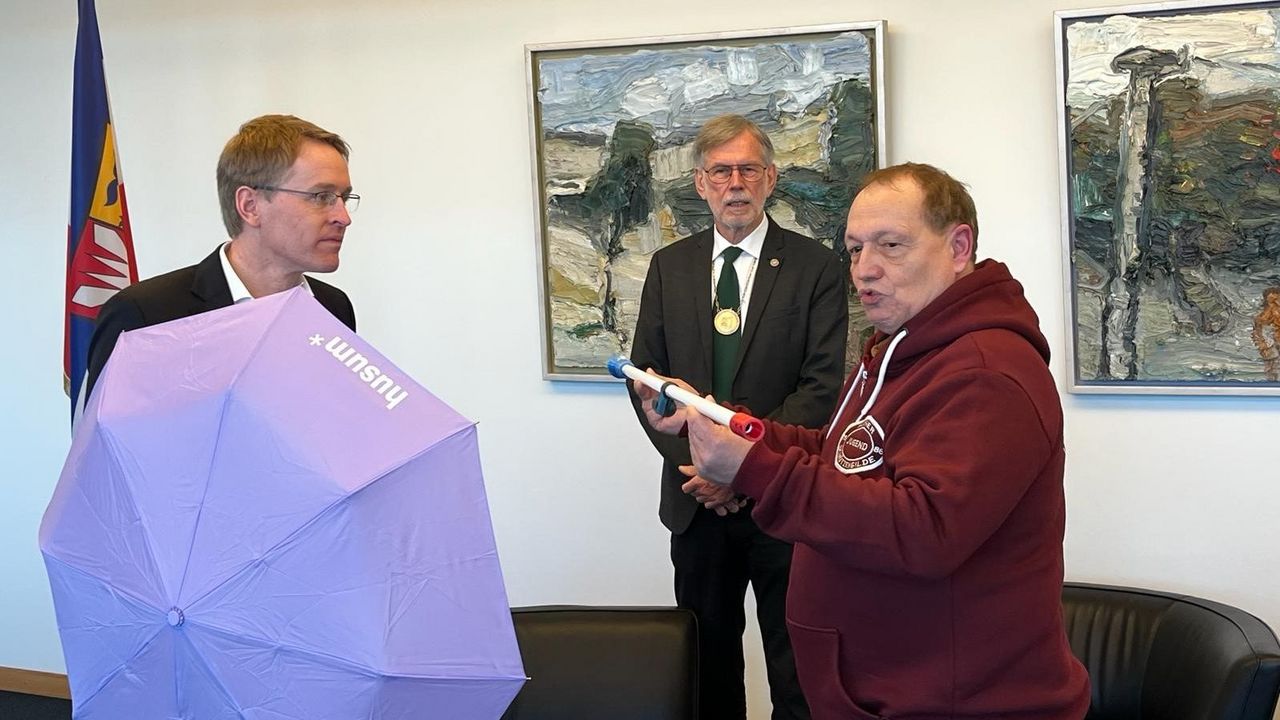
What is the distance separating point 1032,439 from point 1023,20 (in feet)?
6.59

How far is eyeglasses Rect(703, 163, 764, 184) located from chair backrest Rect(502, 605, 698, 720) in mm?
1094

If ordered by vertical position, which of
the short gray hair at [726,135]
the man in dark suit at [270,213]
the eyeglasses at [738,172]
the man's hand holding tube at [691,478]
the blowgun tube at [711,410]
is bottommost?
the man's hand holding tube at [691,478]

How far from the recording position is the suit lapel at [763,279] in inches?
120

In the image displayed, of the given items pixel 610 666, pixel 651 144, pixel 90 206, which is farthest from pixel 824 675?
pixel 90 206

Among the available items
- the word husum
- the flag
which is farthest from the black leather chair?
the flag

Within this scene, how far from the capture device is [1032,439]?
5.68ft

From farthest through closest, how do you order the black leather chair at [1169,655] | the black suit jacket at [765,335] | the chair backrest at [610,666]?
the black suit jacket at [765,335]
the chair backrest at [610,666]
the black leather chair at [1169,655]

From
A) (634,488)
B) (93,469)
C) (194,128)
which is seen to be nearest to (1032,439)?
(93,469)

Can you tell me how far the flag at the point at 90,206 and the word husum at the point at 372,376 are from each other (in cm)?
256

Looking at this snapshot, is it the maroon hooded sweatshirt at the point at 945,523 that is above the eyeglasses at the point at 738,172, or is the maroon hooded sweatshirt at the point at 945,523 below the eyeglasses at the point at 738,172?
below

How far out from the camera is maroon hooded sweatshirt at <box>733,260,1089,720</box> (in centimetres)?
171

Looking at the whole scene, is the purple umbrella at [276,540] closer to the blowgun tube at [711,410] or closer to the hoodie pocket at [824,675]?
the blowgun tube at [711,410]

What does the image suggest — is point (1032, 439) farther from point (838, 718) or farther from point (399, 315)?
point (399, 315)

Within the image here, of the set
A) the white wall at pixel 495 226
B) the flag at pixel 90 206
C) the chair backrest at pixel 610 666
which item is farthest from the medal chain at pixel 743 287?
the flag at pixel 90 206
